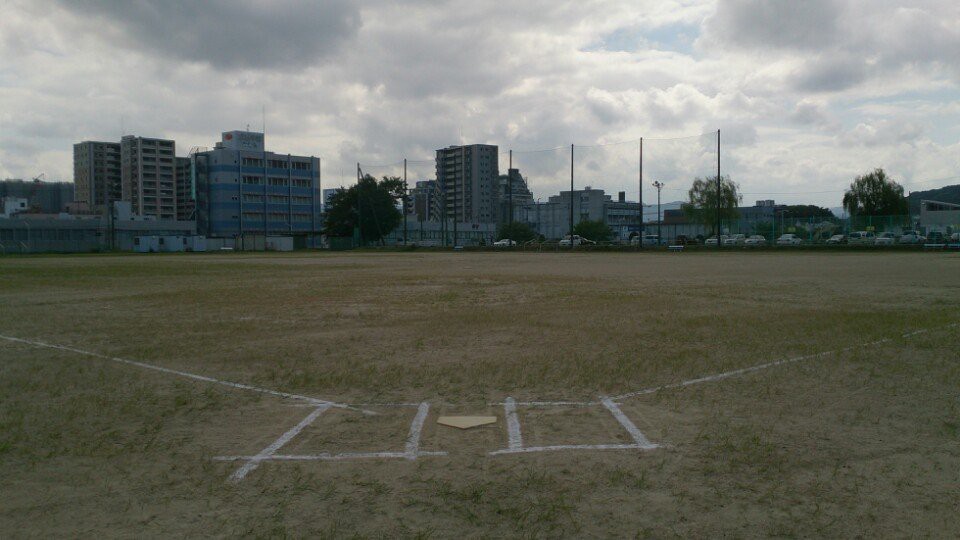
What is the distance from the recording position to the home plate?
549 cm

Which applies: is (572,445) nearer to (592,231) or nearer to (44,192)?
(592,231)

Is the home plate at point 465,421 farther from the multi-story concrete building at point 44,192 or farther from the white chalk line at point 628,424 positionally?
the multi-story concrete building at point 44,192

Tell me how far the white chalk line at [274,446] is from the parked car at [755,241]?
2456 inches

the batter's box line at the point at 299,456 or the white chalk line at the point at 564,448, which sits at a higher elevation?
the white chalk line at the point at 564,448

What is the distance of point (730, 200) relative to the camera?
86.0 meters

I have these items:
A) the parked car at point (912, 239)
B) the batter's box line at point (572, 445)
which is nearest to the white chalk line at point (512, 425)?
the batter's box line at point (572, 445)

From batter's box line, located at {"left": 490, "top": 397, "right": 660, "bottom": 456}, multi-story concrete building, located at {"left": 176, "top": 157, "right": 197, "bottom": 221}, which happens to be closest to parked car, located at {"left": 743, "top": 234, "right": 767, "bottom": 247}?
batter's box line, located at {"left": 490, "top": 397, "right": 660, "bottom": 456}

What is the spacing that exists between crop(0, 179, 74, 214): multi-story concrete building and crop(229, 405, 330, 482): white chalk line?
178 metres

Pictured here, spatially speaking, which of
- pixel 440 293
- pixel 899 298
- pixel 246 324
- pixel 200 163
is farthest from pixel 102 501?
pixel 200 163

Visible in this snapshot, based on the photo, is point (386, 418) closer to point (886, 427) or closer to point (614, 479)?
point (614, 479)

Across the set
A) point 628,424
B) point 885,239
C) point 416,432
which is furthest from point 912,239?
point 416,432

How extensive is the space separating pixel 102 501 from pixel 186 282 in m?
20.4

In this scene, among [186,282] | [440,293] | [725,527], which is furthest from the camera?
[186,282]

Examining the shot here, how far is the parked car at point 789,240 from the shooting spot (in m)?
60.9
